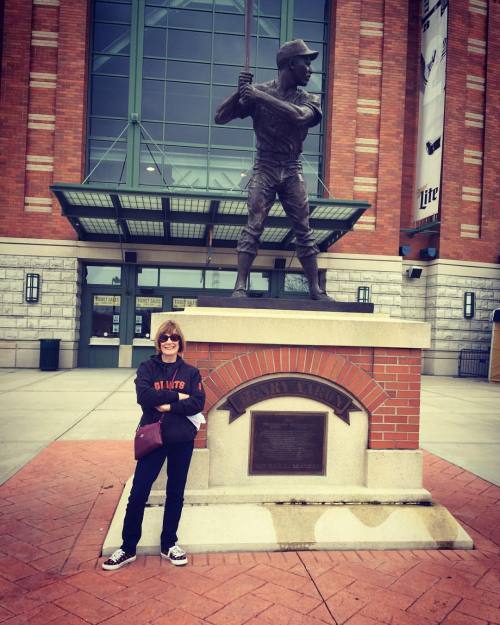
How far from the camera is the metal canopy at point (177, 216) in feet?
37.1

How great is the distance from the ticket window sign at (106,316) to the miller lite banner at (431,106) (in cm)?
1133

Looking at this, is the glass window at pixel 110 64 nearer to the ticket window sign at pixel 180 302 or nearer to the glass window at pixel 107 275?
the glass window at pixel 107 275

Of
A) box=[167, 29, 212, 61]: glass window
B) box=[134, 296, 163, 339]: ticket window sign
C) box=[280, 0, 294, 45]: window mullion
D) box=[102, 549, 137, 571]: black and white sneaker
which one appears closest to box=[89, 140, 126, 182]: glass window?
box=[167, 29, 212, 61]: glass window

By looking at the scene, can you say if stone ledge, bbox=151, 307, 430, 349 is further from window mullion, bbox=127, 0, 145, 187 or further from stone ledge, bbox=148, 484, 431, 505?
window mullion, bbox=127, 0, 145, 187

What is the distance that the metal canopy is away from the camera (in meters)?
11.3

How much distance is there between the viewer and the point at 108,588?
2.61 metres

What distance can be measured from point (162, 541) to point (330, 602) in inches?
47.5

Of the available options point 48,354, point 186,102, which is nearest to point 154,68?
point 186,102

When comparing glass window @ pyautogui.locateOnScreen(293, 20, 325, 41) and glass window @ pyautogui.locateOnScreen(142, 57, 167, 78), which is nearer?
glass window @ pyautogui.locateOnScreen(142, 57, 167, 78)

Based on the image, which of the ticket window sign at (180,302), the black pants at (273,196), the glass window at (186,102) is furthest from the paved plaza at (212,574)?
the glass window at (186,102)

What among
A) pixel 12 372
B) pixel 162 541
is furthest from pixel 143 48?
pixel 162 541

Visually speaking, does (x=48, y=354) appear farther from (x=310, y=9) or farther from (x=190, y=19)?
(x=310, y=9)

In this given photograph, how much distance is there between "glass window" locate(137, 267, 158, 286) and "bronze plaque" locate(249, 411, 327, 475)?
1173 cm

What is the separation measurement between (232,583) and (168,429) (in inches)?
41.9
